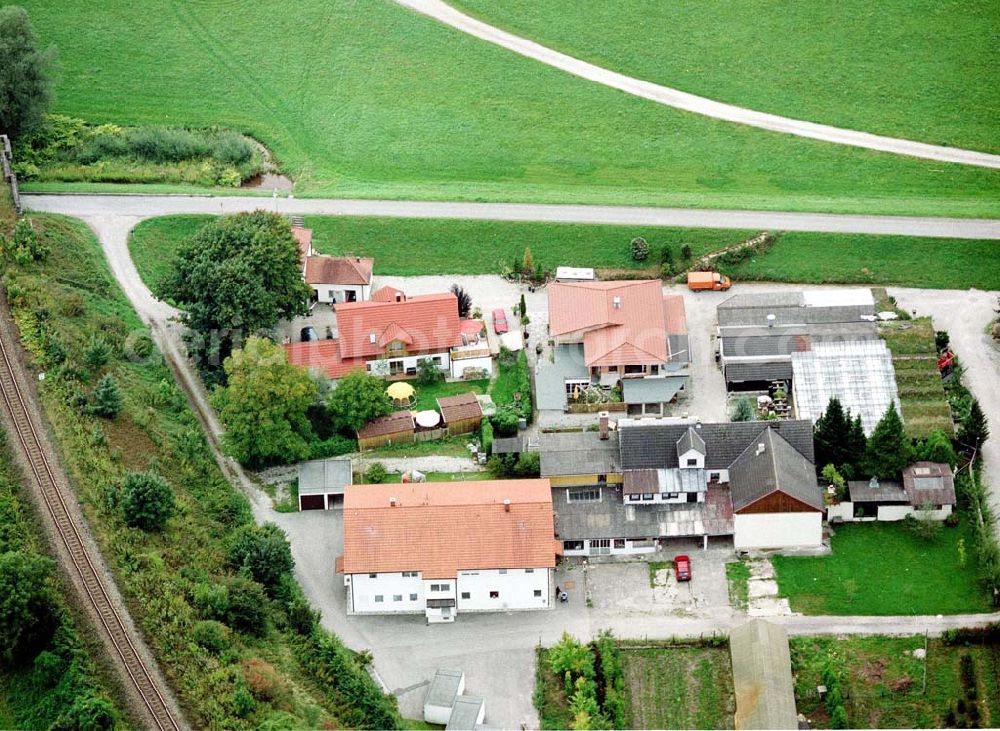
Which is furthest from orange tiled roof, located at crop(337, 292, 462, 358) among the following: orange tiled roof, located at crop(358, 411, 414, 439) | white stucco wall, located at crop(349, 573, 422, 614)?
white stucco wall, located at crop(349, 573, 422, 614)

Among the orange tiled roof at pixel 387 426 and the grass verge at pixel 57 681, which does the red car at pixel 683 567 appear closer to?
the orange tiled roof at pixel 387 426

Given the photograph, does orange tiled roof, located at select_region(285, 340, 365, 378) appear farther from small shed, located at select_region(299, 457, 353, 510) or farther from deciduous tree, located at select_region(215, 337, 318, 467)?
small shed, located at select_region(299, 457, 353, 510)

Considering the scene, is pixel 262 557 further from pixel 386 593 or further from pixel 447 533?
pixel 447 533

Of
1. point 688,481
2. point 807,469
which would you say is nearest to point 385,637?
point 688,481

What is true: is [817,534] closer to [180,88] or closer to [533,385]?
[533,385]

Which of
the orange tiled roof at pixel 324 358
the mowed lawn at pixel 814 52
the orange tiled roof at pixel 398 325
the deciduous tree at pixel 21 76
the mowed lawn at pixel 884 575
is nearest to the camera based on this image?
the mowed lawn at pixel 884 575

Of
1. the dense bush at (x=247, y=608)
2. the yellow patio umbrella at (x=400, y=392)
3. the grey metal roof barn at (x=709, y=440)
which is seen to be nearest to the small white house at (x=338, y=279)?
the yellow patio umbrella at (x=400, y=392)
